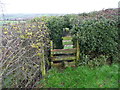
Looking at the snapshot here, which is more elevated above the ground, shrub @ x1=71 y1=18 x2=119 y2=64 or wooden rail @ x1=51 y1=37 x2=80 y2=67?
shrub @ x1=71 y1=18 x2=119 y2=64

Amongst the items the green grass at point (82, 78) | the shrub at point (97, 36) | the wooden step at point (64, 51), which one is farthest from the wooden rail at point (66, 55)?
the green grass at point (82, 78)

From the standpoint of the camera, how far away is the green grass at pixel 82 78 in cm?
368

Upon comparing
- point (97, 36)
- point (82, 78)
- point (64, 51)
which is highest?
point (97, 36)

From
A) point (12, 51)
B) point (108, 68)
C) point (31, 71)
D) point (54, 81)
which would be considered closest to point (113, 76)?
point (108, 68)

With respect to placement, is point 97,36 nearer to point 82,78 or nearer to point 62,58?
point 62,58

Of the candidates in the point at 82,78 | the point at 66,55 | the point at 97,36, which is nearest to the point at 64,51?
the point at 66,55

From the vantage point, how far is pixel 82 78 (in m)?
3.96

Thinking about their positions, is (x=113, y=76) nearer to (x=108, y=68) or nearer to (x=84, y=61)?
(x=108, y=68)

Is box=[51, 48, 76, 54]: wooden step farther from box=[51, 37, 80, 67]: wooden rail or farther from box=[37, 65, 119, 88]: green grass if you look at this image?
box=[37, 65, 119, 88]: green grass

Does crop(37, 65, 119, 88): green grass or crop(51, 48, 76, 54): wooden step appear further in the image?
crop(51, 48, 76, 54): wooden step

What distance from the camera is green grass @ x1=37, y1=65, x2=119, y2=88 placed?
3676mm

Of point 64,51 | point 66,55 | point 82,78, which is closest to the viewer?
point 82,78

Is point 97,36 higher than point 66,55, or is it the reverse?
point 97,36

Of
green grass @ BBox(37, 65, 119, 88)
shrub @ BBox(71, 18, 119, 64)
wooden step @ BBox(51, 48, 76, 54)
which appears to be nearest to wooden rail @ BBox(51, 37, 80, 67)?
wooden step @ BBox(51, 48, 76, 54)
